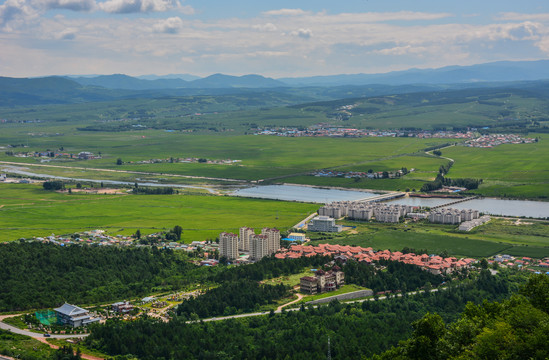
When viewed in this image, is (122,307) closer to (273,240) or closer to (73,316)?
(73,316)

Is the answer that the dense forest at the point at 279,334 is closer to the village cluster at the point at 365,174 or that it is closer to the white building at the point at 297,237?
the white building at the point at 297,237

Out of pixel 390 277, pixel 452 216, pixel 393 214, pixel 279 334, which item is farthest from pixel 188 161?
pixel 279 334

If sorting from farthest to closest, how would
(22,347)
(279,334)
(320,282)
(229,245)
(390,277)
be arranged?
(229,245) < (390,277) < (320,282) < (279,334) < (22,347)

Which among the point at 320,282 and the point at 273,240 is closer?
the point at 320,282

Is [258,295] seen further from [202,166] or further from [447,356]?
[202,166]

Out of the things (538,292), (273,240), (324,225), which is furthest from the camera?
(324,225)

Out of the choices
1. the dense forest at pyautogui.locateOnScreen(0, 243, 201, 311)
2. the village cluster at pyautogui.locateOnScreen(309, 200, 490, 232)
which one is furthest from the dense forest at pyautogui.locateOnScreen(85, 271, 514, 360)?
the village cluster at pyautogui.locateOnScreen(309, 200, 490, 232)
